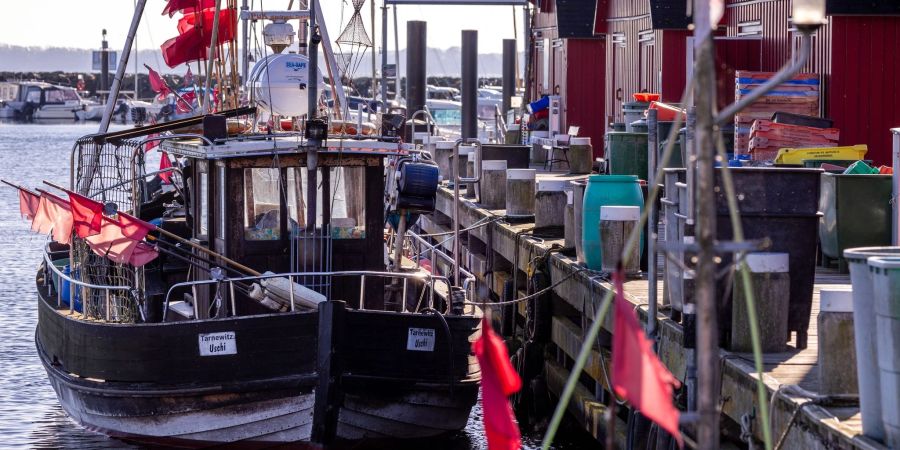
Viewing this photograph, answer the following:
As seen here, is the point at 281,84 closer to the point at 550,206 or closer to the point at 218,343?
the point at 218,343

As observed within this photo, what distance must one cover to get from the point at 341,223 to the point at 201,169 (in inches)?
54.2

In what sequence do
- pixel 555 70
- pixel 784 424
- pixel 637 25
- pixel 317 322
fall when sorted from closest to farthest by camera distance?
pixel 784 424
pixel 317 322
pixel 637 25
pixel 555 70

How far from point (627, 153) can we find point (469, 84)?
15.8 metres

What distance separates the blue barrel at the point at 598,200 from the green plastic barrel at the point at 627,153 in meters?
6.08

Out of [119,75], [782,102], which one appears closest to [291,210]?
[119,75]

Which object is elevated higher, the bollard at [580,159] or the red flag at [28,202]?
the bollard at [580,159]

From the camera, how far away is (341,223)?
40.6 feet

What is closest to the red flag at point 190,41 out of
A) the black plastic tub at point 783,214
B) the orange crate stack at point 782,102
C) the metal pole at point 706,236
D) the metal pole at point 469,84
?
the orange crate stack at point 782,102

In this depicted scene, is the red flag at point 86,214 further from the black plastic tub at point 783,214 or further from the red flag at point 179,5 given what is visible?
the red flag at point 179,5

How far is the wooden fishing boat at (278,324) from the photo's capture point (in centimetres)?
1136

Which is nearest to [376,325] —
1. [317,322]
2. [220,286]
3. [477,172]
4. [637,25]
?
[317,322]

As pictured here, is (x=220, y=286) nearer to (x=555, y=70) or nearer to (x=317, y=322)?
(x=317, y=322)

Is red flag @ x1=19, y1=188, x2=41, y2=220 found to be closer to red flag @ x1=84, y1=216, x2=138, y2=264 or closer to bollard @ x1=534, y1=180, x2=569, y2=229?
red flag @ x1=84, y1=216, x2=138, y2=264

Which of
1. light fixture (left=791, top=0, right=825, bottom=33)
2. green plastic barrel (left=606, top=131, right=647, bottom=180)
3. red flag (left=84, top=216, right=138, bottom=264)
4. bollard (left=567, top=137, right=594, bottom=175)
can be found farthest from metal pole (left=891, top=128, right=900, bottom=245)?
bollard (left=567, top=137, right=594, bottom=175)
